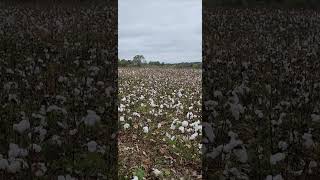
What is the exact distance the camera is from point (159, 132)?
26.3 feet

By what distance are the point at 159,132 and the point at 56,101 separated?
5.11 ft

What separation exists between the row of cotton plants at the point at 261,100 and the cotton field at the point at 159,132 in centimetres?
30

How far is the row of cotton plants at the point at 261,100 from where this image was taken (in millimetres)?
6312

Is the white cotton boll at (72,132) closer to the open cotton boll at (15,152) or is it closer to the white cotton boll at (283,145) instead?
the open cotton boll at (15,152)

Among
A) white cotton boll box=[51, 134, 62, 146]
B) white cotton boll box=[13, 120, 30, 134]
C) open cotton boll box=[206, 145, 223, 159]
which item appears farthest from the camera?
white cotton boll box=[13, 120, 30, 134]

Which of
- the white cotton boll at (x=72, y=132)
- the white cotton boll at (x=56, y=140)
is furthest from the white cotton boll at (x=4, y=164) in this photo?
the white cotton boll at (x=72, y=132)

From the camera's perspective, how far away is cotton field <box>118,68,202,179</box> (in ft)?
21.4

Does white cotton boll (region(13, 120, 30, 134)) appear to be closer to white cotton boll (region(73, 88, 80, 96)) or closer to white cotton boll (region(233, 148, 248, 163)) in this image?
white cotton boll (region(73, 88, 80, 96))

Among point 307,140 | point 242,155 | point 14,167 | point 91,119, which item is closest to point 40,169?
point 14,167

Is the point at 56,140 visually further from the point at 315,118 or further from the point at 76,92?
the point at 315,118

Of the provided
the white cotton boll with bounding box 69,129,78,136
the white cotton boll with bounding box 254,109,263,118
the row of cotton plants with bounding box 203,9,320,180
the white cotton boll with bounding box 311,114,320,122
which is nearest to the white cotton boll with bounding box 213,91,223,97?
the row of cotton plants with bounding box 203,9,320,180

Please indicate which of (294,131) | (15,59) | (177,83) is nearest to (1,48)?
(15,59)

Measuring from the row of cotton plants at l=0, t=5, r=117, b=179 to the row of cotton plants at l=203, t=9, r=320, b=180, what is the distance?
1.39 meters

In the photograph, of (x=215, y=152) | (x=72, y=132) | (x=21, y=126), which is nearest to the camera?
(x=215, y=152)
